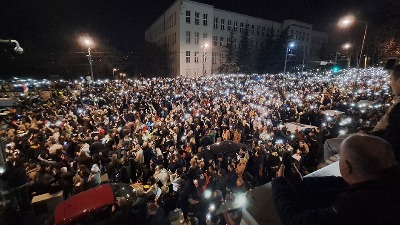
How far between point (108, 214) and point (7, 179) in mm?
3530

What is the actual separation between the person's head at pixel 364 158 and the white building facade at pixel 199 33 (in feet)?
124

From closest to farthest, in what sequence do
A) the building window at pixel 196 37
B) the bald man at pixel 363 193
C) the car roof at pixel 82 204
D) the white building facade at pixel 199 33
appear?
the bald man at pixel 363 193 < the car roof at pixel 82 204 < the white building facade at pixel 199 33 < the building window at pixel 196 37

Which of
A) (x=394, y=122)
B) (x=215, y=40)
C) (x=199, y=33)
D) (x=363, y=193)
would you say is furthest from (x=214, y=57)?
(x=363, y=193)

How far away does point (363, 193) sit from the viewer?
129 centimetres

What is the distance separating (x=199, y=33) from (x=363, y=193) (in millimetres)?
47030

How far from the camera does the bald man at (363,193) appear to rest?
1.24 m

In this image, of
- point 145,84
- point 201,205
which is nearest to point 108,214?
point 201,205

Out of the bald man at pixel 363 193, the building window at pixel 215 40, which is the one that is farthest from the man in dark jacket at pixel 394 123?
the building window at pixel 215 40

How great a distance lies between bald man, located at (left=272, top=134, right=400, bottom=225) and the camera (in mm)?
1237

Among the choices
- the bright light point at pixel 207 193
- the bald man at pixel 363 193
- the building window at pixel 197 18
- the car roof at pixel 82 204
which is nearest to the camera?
the bald man at pixel 363 193

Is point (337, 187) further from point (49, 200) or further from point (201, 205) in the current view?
point (49, 200)

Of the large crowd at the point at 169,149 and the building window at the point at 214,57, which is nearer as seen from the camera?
the large crowd at the point at 169,149

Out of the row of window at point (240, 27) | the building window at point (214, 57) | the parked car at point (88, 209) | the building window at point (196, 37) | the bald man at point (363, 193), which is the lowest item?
the parked car at point (88, 209)

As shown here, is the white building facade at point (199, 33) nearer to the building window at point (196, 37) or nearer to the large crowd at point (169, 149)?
the building window at point (196, 37)
